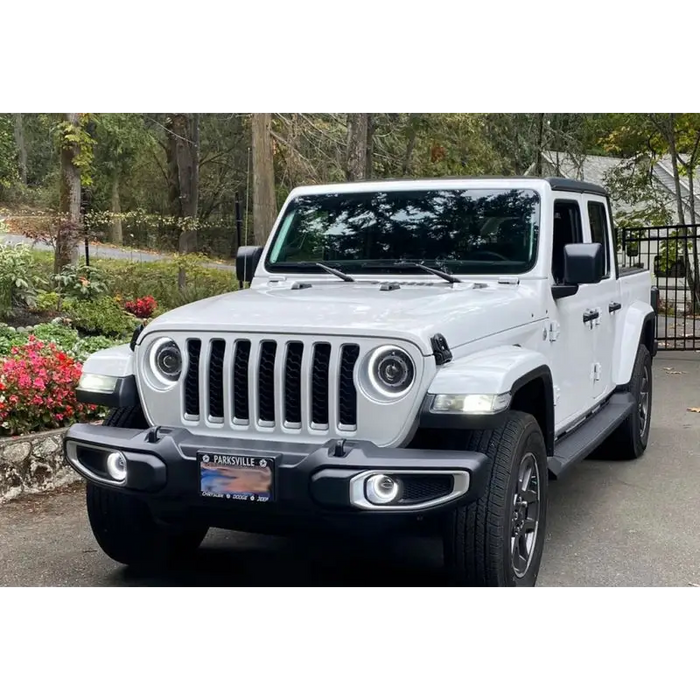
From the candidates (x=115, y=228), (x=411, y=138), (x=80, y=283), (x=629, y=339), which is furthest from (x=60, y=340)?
(x=115, y=228)

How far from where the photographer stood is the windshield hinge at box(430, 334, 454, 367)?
12.2 ft

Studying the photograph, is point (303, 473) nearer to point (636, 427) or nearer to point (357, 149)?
point (636, 427)

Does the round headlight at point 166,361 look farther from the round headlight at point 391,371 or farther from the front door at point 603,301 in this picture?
the front door at point 603,301

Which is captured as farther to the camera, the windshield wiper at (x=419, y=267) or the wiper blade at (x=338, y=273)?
the wiper blade at (x=338, y=273)

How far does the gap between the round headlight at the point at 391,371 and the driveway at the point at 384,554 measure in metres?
1.28

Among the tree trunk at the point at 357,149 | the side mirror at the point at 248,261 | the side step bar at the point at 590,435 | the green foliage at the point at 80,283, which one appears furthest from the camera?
the tree trunk at the point at 357,149

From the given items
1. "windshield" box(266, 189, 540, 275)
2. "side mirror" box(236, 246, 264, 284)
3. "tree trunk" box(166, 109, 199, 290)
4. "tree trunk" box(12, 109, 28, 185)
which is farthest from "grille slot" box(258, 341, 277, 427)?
"tree trunk" box(12, 109, 28, 185)

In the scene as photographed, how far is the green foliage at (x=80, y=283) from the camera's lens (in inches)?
422

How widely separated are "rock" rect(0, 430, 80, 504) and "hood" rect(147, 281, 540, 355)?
219 centimetres

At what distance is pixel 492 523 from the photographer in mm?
3689

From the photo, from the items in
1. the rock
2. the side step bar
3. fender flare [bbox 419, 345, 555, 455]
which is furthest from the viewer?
the rock

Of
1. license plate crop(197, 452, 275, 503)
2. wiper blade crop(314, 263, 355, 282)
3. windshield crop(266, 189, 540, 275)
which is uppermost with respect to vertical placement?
windshield crop(266, 189, 540, 275)

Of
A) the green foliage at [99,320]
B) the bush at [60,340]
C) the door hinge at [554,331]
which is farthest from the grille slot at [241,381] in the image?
the green foliage at [99,320]

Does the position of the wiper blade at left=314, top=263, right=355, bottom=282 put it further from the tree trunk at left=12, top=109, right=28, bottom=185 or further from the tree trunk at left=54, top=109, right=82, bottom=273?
the tree trunk at left=12, top=109, right=28, bottom=185
